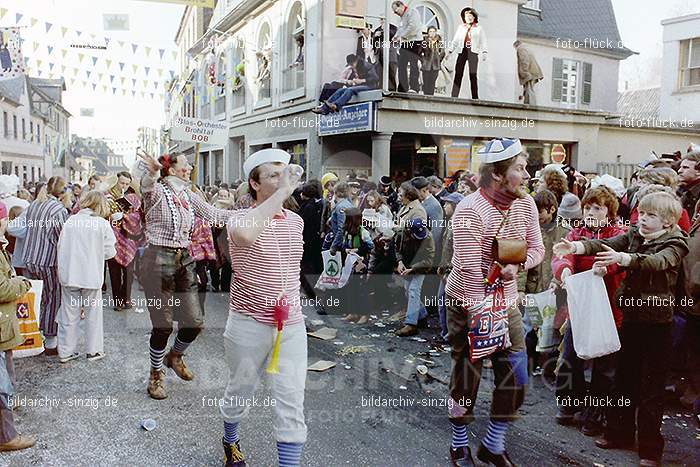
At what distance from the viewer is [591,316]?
4.18 m

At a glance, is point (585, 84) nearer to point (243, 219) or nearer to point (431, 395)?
point (431, 395)

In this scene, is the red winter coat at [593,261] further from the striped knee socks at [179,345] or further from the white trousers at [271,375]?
the striped knee socks at [179,345]

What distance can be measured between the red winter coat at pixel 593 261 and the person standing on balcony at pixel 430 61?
935 centimetres

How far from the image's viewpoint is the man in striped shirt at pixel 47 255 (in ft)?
20.7

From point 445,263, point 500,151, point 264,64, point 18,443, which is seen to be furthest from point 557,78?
point 18,443

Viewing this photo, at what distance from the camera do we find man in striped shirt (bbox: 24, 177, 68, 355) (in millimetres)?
6316

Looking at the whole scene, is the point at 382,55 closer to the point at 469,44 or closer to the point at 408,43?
the point at 408,43

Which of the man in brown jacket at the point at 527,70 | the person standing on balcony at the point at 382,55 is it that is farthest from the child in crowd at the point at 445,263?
the man in brown jacket at the point at 527,70

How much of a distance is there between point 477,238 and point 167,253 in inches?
108

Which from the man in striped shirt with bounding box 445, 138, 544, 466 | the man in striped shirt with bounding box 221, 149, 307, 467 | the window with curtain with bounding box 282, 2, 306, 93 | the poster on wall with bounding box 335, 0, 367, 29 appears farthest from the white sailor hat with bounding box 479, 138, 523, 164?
the window with curtain with bounding box 282, 2, 306, 93

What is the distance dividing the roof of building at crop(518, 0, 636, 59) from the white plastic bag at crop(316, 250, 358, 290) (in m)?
15.5

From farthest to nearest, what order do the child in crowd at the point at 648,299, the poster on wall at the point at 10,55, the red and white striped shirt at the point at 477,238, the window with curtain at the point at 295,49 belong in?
the window with curtain at the point at 295,49
the poster on wall at the point at 10,55
the child in crowd at the point at 648,299
the red and white striped shirt at the point at 477,238

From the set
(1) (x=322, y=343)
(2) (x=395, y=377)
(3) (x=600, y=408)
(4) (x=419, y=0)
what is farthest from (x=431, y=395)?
(4) (x=419, y=0)

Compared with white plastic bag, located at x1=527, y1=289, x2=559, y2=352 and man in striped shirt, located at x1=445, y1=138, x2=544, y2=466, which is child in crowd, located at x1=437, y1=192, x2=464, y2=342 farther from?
man in striped shirt, located at x1=445, y1=138, x2=544, y2=466
